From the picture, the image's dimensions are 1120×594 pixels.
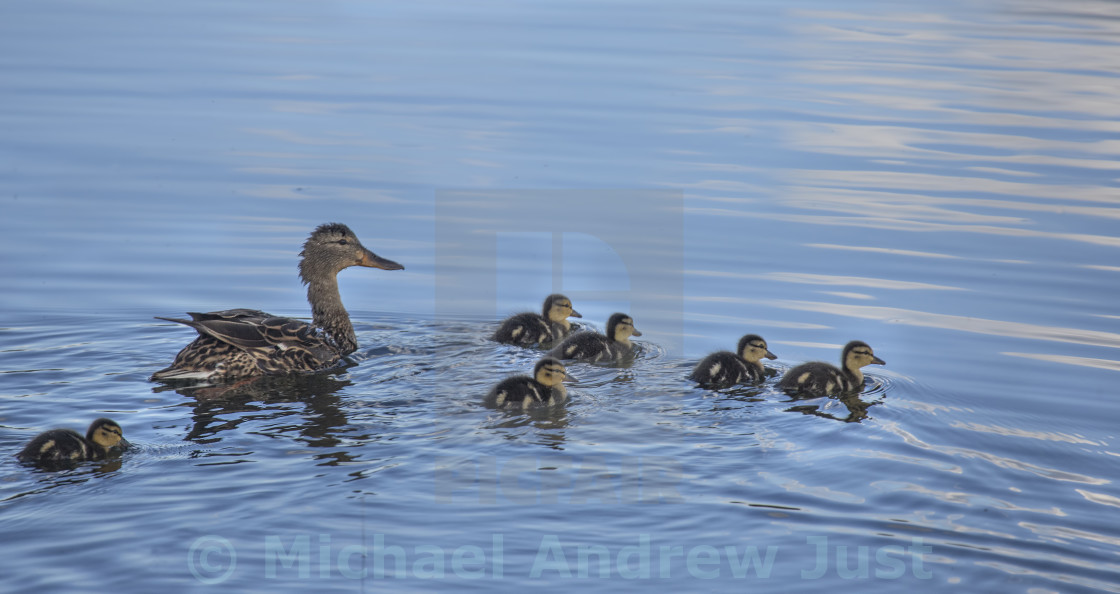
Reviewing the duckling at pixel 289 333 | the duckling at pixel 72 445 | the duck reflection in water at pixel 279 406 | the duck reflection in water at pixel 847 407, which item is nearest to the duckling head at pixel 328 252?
the duckling at pixel 289 333

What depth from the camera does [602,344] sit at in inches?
282

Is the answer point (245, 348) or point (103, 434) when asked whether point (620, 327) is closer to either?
point (245, 348)

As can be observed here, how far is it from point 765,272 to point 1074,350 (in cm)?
206

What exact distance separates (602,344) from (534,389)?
3.53ft

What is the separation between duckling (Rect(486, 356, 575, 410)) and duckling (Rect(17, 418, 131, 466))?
1.77 m

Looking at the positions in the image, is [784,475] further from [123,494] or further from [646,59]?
[646,59]

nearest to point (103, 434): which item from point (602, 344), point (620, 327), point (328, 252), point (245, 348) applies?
point (245, 348)

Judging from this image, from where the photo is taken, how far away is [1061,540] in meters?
4.70

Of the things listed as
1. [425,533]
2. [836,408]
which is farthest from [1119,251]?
[425,533]

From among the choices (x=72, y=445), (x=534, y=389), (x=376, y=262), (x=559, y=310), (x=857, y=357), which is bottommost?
(x=72, y=445)

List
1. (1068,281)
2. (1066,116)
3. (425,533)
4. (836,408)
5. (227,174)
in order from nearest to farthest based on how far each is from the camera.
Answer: (425,533), (836,408), (1068,281), (227,174), (1066,116)

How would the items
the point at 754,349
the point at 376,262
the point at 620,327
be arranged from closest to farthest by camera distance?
1. the point at 754,349
2. the point at 620,327
3. the point at 376,262

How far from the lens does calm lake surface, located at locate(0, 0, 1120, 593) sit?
4.59m

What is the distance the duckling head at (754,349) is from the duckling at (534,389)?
3.60ft
